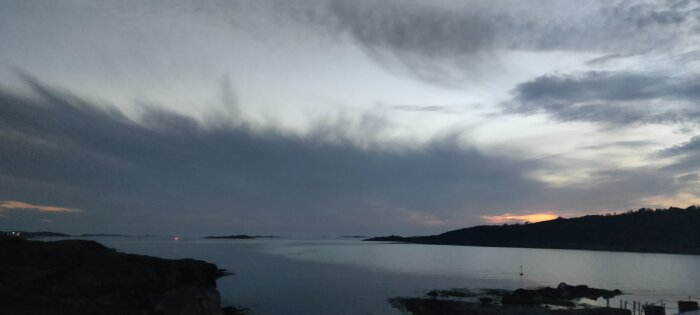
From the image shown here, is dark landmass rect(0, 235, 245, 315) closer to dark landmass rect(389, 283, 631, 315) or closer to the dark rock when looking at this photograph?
the dark rock

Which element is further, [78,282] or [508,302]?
[508,302]

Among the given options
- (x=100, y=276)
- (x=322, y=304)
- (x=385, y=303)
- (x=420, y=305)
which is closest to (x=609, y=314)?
(x=420, y=305)

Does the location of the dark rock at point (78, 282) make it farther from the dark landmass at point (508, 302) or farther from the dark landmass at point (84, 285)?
the dark landmass at point (508, 302)

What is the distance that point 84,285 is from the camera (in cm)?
4453

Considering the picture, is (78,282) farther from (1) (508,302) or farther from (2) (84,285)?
(1) (508,302)

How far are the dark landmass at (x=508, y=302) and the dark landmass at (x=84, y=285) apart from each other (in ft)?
89.3

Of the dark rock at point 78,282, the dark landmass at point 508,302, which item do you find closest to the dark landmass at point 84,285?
the dark rock at point 78,282

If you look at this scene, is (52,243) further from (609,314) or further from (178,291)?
(609,314)

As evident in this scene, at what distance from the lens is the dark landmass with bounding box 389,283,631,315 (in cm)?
5132

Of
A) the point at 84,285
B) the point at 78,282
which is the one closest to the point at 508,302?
the point at 84,285

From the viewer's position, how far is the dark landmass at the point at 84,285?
124ft

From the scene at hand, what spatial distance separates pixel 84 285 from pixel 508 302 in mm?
53552

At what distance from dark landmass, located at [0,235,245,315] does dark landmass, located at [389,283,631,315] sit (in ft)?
89.3

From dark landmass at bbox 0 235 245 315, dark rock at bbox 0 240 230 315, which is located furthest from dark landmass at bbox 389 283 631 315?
dark rock at bbox 0 240 230 315
